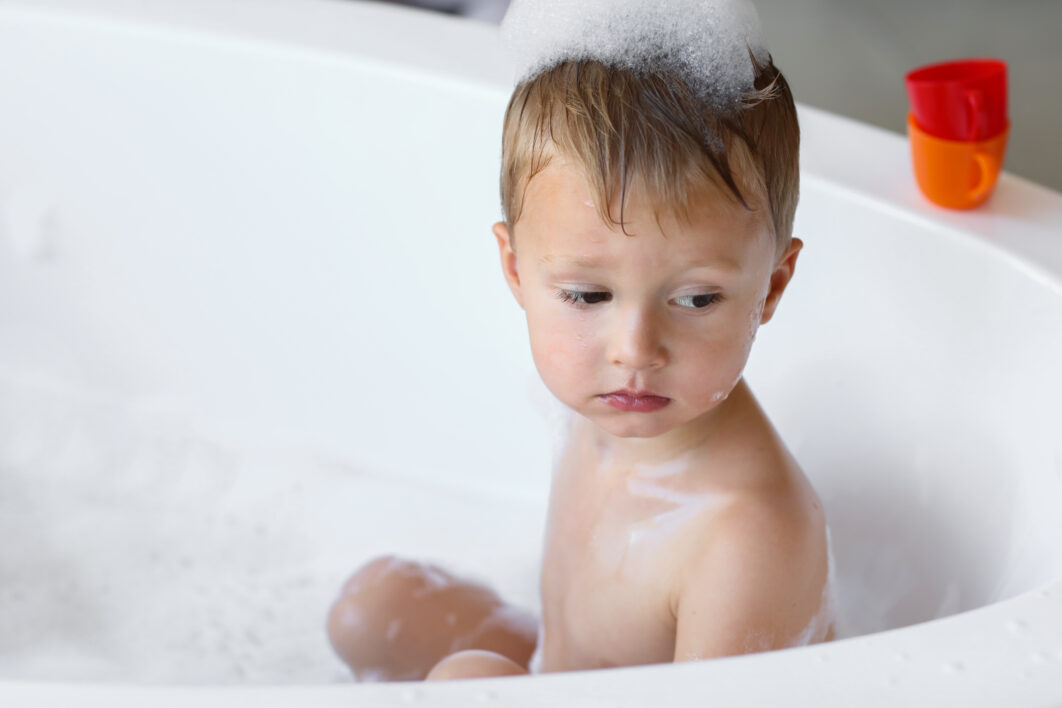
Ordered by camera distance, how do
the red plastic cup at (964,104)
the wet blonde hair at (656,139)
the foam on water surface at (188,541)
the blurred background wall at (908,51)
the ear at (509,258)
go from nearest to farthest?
the wet blonde hair at (656,139) < the ear at (509,258) < the red plastic cup at (964,104) < the foam on water surface at (188,541) < the blurred background wall at (908,51)

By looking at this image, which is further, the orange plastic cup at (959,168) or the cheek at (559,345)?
the orange plastic cup at (959,168)

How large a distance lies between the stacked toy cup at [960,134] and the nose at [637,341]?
44 centimetres

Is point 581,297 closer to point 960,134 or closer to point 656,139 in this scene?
point 656,139

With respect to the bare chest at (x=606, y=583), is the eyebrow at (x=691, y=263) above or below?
above

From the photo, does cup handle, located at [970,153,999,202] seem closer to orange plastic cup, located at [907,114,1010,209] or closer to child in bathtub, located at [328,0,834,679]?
orange plastic cup, located at [907,114,1010,209]

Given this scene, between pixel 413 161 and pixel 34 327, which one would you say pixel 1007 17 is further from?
pixel 34 327

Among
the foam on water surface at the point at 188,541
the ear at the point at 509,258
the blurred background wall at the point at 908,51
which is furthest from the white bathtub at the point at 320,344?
the blurred background wall at the point at 908,51

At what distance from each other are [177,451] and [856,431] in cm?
84

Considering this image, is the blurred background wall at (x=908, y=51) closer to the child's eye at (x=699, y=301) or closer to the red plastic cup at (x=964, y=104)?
the red plastic cup at (x=964, y=104)

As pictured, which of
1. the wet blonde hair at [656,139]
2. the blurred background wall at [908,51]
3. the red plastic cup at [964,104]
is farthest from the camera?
the blurred background wall at [908,51]

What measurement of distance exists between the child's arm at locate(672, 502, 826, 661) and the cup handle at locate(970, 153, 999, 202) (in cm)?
39

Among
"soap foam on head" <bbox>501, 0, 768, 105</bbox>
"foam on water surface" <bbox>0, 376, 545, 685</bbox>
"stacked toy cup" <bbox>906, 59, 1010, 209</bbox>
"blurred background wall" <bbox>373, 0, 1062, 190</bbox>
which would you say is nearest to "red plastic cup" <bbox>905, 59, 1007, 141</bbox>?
"stacked toy cup" <bbox>906, 59, 1010, 209</bbox>

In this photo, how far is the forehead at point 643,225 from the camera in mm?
750

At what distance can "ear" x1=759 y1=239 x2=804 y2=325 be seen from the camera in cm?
85
